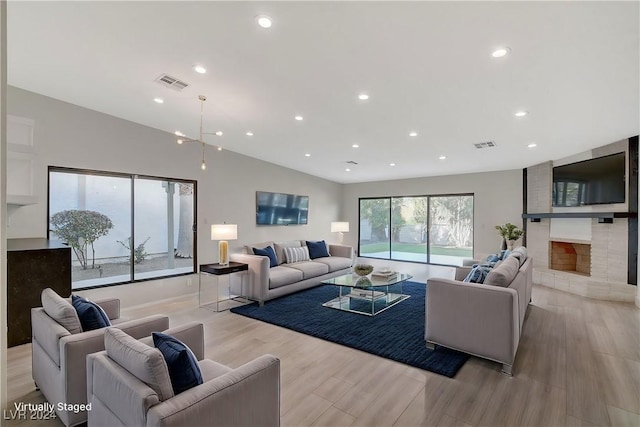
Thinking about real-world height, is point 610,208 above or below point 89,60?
below

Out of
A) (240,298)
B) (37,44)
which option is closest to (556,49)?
(37,44)

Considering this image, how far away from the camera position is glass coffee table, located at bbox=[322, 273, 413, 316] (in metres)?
4.34

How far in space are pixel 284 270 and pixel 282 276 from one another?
23 cm

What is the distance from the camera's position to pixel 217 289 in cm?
507

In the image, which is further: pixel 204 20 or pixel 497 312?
pixel 497 312

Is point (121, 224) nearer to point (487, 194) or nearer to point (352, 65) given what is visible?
point (352, 65)

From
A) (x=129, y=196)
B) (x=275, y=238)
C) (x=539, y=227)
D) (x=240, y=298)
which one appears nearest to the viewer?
(x=129, y=196)

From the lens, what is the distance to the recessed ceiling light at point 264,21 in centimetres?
225

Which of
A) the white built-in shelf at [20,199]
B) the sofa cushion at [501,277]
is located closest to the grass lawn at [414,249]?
the sofa cushion at [501,277]

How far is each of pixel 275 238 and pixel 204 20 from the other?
521cm

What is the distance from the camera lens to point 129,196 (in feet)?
15.9

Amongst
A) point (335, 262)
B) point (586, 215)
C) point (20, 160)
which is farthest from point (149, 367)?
point (586, 215)

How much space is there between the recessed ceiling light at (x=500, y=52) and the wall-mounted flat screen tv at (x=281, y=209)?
505 centimetres

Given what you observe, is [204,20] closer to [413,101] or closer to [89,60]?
[89,60]
